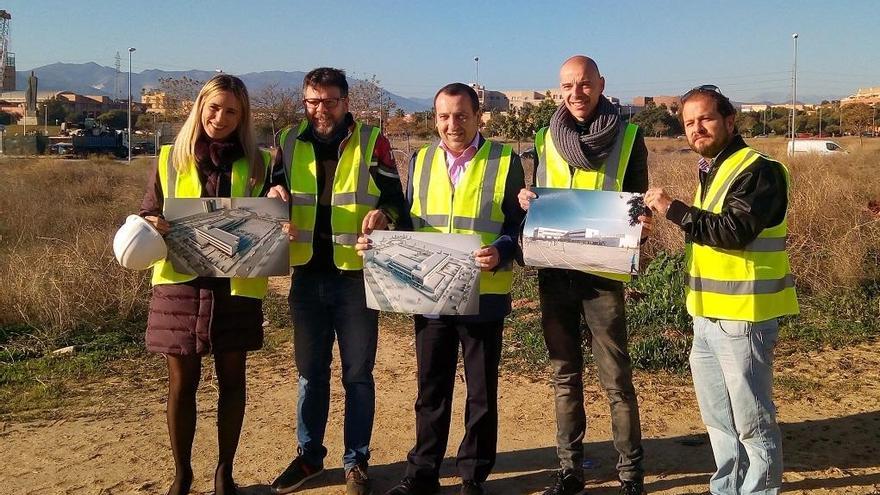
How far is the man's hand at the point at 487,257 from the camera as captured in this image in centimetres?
352

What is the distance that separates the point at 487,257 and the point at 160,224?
162 cm

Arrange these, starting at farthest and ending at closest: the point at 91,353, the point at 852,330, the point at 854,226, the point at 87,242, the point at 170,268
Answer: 1. the point at 854,226
2. the point at 87,242
3. the point at 852,330
4. the point at 91,353
5. the point at 170,268

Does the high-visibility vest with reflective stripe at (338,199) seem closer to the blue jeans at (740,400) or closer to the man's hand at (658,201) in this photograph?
the man's hand at (658,201)

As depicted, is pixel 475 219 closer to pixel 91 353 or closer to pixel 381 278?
pixel 381 278

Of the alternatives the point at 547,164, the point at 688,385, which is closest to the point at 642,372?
the point at 688,385

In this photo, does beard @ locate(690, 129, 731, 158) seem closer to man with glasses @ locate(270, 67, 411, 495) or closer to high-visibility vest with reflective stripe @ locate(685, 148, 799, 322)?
high-visibility vest with reflective stripe @ locate(685, 148, 799, 322)

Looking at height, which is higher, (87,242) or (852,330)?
(87,242)

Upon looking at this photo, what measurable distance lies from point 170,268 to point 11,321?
15.9 feet

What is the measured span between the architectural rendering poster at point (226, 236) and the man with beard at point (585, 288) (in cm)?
130

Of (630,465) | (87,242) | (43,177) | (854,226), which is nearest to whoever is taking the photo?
(630,465)

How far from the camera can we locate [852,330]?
706cm

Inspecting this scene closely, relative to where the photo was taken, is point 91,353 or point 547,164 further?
point 91,353

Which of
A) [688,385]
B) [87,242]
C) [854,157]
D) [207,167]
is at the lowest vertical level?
[688,385]

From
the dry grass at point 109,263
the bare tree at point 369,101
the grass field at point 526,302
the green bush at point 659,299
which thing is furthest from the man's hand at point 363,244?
the bare tree at point 369,101
